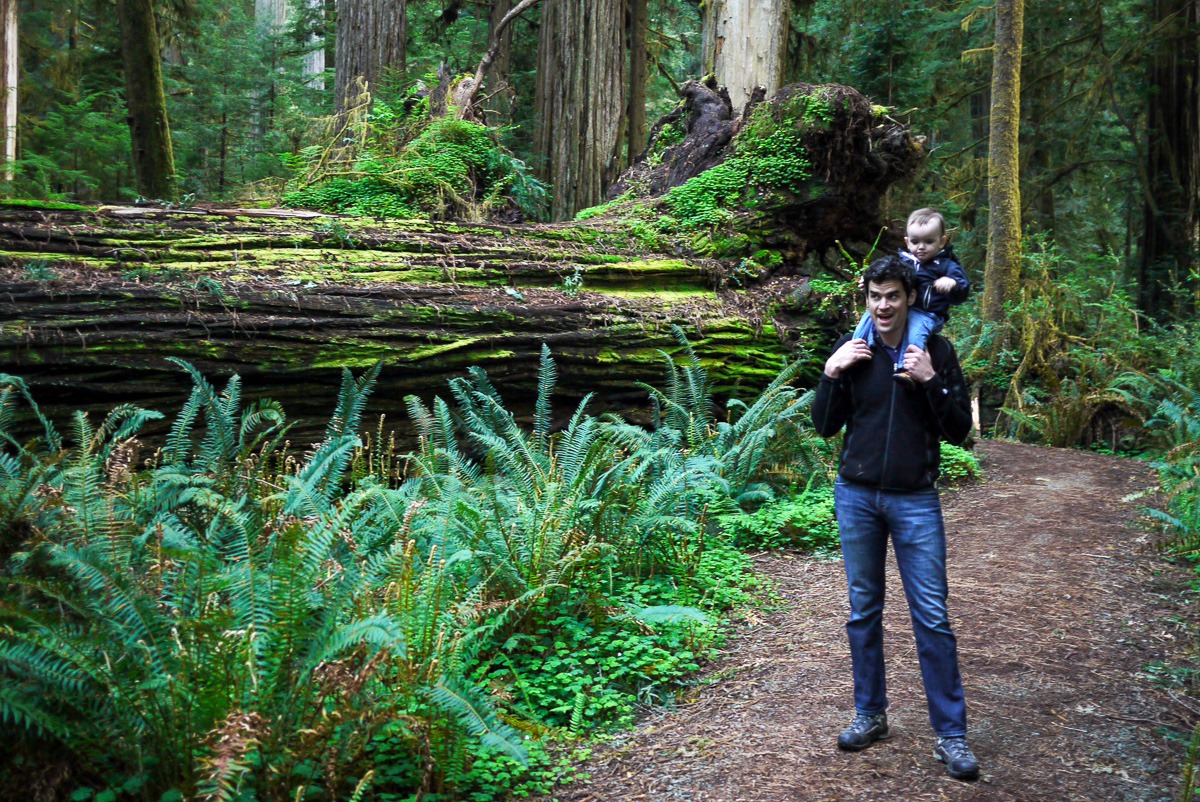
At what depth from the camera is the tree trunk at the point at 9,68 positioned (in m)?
11.7

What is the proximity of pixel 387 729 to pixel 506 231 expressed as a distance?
18.1 ft

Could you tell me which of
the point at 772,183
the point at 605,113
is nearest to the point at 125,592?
the point at 772,183

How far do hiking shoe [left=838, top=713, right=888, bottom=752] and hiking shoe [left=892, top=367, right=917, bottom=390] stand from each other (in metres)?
1.30

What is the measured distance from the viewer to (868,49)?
15.1 metres

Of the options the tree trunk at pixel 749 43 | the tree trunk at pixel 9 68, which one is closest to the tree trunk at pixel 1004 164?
the tree trunk at pixel 749 43

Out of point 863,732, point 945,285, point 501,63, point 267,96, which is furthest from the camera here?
point 267,96

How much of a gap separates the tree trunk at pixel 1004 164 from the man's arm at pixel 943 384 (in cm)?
967

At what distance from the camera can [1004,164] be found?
11969 millimetres

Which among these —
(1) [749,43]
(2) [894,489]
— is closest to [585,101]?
Answer: (1) [749,43]

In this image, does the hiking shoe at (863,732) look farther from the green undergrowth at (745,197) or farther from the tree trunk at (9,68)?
the tree trunk at (9,68)

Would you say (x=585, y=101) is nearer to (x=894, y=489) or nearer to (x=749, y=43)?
(x=749, y=43)

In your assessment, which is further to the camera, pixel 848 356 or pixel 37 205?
pixel 37 205

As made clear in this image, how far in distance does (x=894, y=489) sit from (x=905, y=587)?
0.38 meters

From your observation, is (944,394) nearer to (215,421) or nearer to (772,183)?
(215,421)
